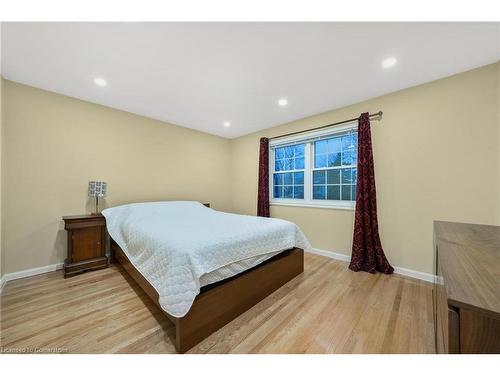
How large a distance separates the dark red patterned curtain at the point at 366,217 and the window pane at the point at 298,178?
3.31ft

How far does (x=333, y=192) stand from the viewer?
305 centimetres

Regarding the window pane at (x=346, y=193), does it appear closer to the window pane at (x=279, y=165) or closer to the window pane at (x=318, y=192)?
the window pane at (x=318, y=192)

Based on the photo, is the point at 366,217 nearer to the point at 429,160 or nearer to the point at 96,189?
the point at 429,160

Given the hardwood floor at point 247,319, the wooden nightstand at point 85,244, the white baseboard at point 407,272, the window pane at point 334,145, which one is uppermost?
the window pane at point 334,145

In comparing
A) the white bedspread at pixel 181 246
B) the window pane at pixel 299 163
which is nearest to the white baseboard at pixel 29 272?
the white bedspread at pixel 181 246

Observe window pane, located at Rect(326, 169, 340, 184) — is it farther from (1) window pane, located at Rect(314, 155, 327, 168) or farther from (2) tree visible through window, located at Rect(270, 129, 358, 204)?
(1) window pane, located at Rect(314, 155, 327, 168)

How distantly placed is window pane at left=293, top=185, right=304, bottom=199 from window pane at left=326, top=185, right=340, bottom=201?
1.55 feet

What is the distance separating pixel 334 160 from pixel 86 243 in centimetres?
368

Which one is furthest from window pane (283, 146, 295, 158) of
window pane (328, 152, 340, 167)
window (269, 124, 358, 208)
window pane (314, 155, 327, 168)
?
window pane (328, 152, 340, 167)

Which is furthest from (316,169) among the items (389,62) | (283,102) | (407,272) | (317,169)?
(407,272)

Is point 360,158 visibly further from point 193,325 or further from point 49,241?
point 49,241

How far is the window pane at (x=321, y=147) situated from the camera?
3.17 m

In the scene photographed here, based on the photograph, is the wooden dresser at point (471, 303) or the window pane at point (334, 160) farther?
the window pane at point (334, 160)

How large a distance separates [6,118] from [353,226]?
4514 mm
